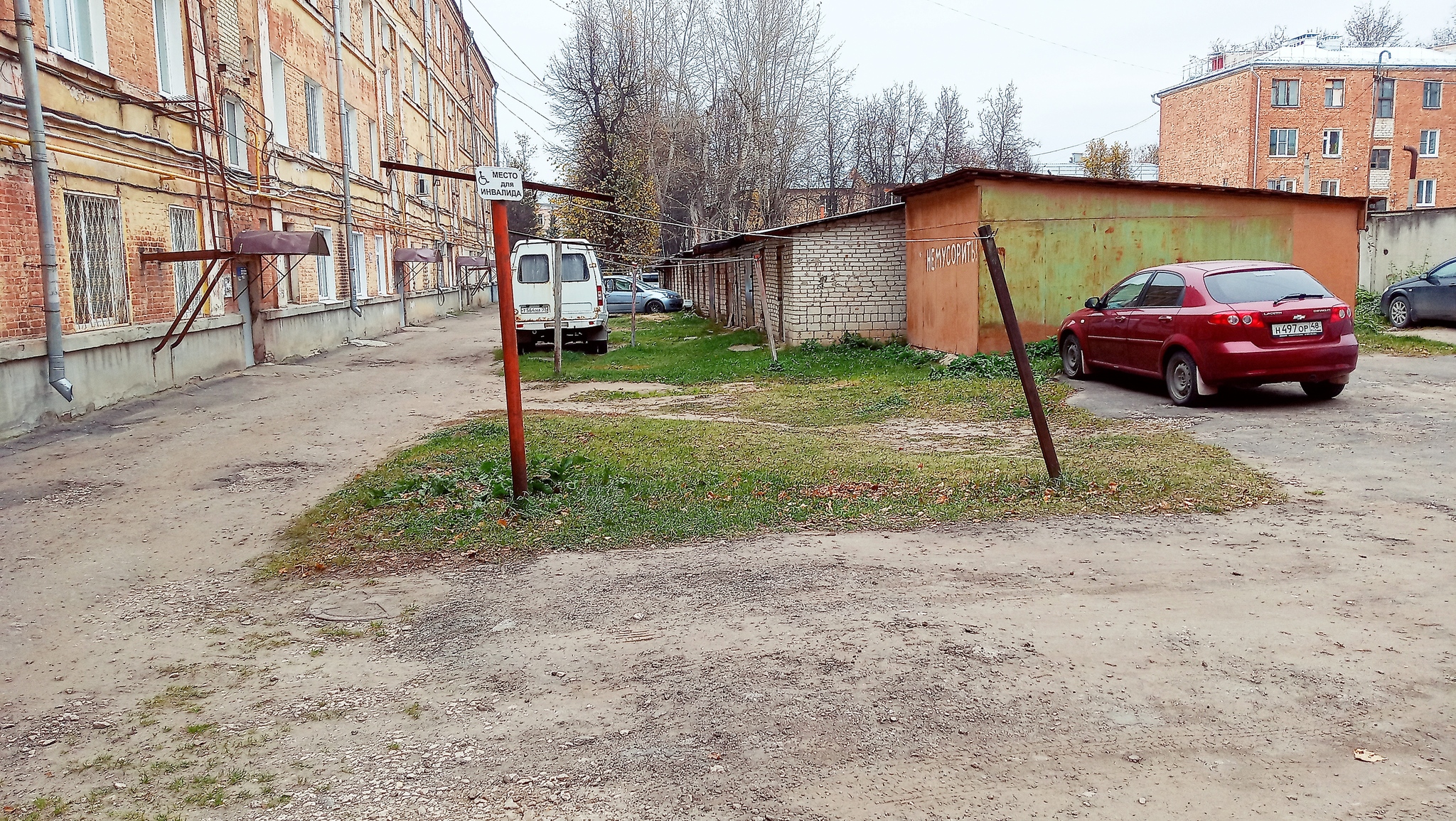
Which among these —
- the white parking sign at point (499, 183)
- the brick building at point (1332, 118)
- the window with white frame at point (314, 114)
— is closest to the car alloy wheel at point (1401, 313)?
the white parking sign at point (499, 183)

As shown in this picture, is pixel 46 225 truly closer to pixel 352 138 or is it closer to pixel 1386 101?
pixel 352 138

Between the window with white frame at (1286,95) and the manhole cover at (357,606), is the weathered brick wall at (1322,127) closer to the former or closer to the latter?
the window with white frame at (1286,95)

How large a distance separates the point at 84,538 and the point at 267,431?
4.36 meters

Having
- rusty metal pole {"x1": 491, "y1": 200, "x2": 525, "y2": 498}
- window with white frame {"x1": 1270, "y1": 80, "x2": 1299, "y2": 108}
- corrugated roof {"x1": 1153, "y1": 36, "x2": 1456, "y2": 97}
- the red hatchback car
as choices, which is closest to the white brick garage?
the red hatchback car

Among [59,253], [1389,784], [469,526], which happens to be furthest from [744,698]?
[59,253]

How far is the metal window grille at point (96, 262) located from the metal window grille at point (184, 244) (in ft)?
4.92

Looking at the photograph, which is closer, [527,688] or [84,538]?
[527,688]

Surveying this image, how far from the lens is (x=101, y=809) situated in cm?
309

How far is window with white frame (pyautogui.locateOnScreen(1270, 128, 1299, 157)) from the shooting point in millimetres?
46344

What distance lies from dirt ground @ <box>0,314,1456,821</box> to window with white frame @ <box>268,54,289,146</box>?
13989 millimetres

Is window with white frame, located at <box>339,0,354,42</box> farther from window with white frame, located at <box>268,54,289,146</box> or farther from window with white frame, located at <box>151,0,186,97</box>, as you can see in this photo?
window with white frame, located at <box>151,0,186,97</box>

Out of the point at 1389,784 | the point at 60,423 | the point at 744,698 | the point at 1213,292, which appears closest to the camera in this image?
the point at 1389,784

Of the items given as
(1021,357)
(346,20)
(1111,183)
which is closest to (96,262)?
(1021,357)

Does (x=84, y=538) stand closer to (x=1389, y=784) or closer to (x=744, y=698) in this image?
(x=744, y=698)
